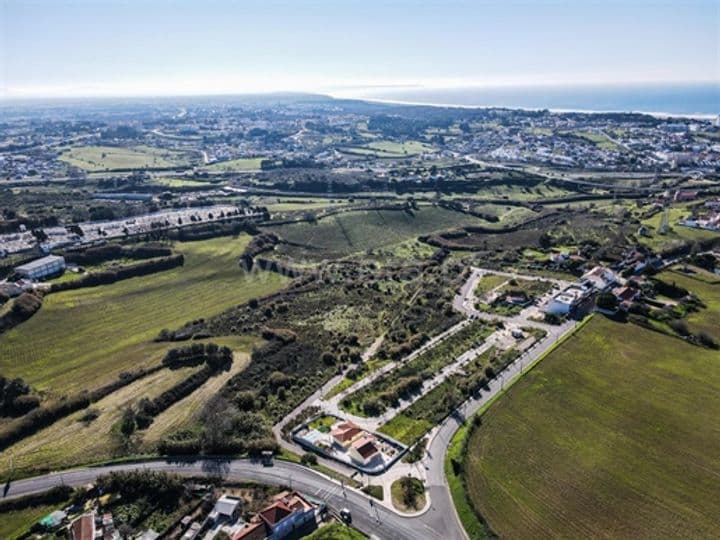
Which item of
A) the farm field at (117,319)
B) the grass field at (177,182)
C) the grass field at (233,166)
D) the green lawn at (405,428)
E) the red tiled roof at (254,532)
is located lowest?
the grass field at (233,166)

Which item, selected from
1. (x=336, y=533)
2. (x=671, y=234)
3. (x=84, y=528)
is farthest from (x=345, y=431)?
(x=671, y=234)

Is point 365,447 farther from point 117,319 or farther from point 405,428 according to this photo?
point 117,319

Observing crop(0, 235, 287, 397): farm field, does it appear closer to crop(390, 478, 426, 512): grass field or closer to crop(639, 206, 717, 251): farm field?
crop(390, 478, 426, 512): grass field

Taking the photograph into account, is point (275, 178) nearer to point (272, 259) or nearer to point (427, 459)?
point (272, 259)

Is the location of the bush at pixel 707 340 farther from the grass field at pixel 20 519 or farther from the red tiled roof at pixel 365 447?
the grass field at pixel 20 519

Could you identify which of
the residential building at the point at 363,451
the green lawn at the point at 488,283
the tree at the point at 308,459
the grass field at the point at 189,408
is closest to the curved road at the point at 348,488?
the tree at the point at 308,459

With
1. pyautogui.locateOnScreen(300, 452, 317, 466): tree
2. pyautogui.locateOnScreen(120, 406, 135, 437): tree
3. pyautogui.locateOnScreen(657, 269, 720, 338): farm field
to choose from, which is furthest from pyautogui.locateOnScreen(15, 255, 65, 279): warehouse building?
pyautogui.locateOnScreen(657, 269, 720, 338): farm field

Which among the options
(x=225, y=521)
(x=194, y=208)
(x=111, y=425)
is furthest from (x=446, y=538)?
(x=194, y=208)
